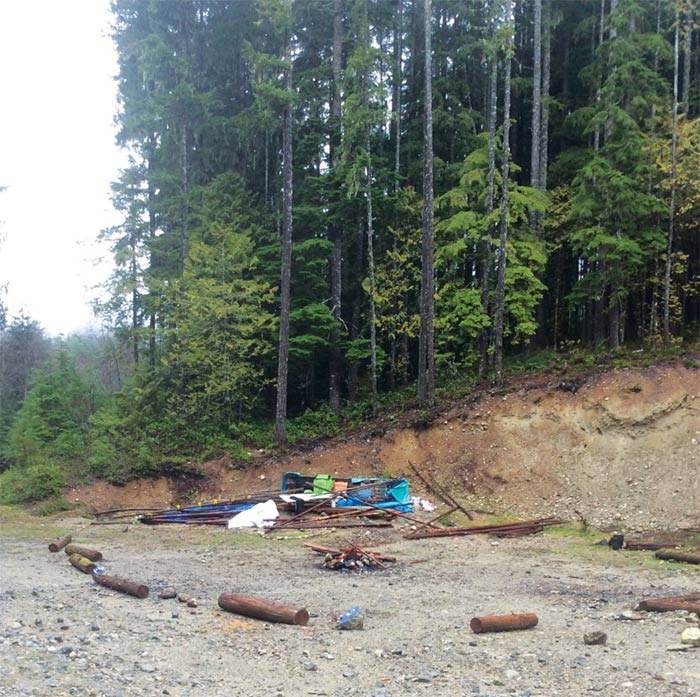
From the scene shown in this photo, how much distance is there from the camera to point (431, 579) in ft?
34.0

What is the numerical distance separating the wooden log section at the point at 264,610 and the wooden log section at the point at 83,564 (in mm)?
3598

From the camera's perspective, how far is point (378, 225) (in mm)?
24141

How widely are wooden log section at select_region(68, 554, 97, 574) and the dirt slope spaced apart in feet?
23.8

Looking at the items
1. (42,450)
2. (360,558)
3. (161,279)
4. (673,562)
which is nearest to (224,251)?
(161,279)

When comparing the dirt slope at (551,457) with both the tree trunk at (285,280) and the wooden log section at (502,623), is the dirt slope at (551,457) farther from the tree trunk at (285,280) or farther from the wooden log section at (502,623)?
the wooden log section at (502,623)

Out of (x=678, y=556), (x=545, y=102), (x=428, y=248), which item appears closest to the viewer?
(x=678, y=556)

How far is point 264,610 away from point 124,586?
8.15 feet

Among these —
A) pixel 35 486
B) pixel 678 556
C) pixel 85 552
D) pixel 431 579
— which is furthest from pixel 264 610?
pixel 35 486

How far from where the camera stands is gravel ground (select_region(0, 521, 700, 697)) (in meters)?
5.64

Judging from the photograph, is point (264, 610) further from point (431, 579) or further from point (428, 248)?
point (428, 248)

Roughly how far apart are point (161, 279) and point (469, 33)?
1558cm

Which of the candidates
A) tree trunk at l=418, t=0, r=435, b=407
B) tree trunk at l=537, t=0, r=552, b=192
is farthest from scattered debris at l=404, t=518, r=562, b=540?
tree trunk at l=537, t=0, r=552, b=192

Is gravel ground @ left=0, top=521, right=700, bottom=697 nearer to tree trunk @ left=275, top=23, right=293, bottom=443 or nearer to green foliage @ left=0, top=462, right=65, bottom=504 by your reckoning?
green foliage @ left=0, top=462, right=65, bottom=504

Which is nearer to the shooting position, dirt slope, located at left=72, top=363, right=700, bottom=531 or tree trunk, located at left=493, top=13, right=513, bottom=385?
dirt slope, located at left=72, top=363, right=700, bottom=531
